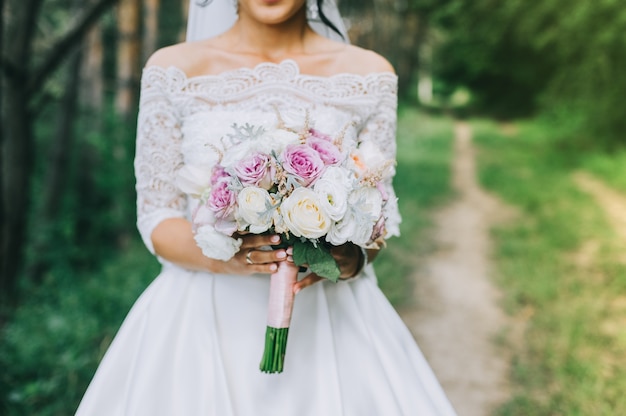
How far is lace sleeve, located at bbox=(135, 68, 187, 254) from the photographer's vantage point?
216 cm

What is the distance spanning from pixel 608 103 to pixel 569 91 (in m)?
1.04

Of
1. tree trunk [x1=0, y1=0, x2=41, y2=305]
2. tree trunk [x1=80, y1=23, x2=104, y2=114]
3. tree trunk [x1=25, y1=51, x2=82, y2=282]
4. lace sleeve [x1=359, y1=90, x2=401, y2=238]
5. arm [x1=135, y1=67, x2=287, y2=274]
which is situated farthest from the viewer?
tree trunk [x1=80, y1=23, x2=104, y2=114]

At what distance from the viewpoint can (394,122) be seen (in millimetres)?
2324

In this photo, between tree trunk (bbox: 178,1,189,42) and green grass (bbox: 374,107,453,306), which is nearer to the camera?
green grass (bbox: 374,107,453,306)

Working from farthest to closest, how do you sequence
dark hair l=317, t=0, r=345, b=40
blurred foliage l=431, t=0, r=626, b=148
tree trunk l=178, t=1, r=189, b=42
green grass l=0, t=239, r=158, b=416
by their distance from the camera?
blurred foliage l=431, t=0, r=626, b=148 < tree trunk l=178, t=1, r=189, b=42 < green grass l=0, t=239, r=158, b=416 < dark hair l=317, t=0, r=345, b=40

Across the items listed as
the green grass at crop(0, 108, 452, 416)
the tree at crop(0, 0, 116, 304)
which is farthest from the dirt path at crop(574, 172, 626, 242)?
the tree at crop(0, 0, 116, 304)

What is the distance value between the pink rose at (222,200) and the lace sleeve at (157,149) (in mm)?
497

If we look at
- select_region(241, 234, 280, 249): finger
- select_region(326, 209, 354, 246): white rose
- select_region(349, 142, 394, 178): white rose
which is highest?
select_region(349, 142, 394, 178): white rose

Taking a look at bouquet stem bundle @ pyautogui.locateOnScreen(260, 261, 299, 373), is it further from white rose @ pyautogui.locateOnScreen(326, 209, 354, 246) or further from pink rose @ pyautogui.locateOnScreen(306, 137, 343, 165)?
pink rose @ pyautogui.locateOnScreen(306, 137, 343, 165)

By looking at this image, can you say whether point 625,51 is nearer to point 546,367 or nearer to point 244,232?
point 546,367

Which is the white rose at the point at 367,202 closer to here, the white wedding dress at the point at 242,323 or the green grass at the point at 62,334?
the white wedding dress at the point at 242,323

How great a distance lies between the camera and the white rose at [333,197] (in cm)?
165

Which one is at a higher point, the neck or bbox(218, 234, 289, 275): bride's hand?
the neck

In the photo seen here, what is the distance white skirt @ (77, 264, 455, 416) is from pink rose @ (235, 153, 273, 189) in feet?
1.75
